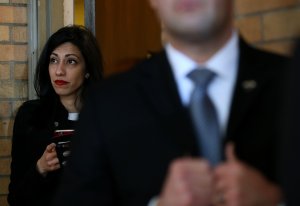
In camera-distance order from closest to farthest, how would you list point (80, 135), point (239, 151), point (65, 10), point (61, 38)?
1. point (239, 151)
2. point (80, 135)
3. point (61, 38)
4. point (65, 10)

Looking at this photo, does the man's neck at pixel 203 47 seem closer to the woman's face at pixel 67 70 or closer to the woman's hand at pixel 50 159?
the woman's hand at pixel 50 159

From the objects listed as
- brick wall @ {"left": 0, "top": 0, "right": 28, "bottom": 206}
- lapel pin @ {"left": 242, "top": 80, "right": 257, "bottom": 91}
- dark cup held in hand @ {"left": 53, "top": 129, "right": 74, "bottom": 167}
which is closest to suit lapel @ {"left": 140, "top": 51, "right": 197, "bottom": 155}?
lapel pin @ {"left": 242, "top": 80, "right": 257, "bottom": 91}

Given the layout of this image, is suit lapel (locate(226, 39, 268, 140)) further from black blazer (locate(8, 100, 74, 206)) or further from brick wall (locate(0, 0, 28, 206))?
brick wall (locate(0, 0, 28, 206))

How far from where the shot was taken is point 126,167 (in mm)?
1408

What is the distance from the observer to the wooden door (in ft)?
9.80

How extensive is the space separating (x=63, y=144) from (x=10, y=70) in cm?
170

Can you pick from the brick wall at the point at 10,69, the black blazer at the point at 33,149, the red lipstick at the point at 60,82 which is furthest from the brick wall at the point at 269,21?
the brick wall at the point at 10,69

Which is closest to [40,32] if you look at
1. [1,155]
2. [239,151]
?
[1,155]

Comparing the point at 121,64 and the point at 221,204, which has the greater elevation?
the point at 121,64

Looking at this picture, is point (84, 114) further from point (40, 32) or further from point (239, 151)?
point (40, 32)

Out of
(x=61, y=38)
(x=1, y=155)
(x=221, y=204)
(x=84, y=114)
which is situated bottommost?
(x=1, y=155)

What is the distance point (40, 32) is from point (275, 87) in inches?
123

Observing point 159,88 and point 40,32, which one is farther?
point 40,32

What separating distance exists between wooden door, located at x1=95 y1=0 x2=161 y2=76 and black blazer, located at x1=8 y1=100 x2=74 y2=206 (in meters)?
0.45
